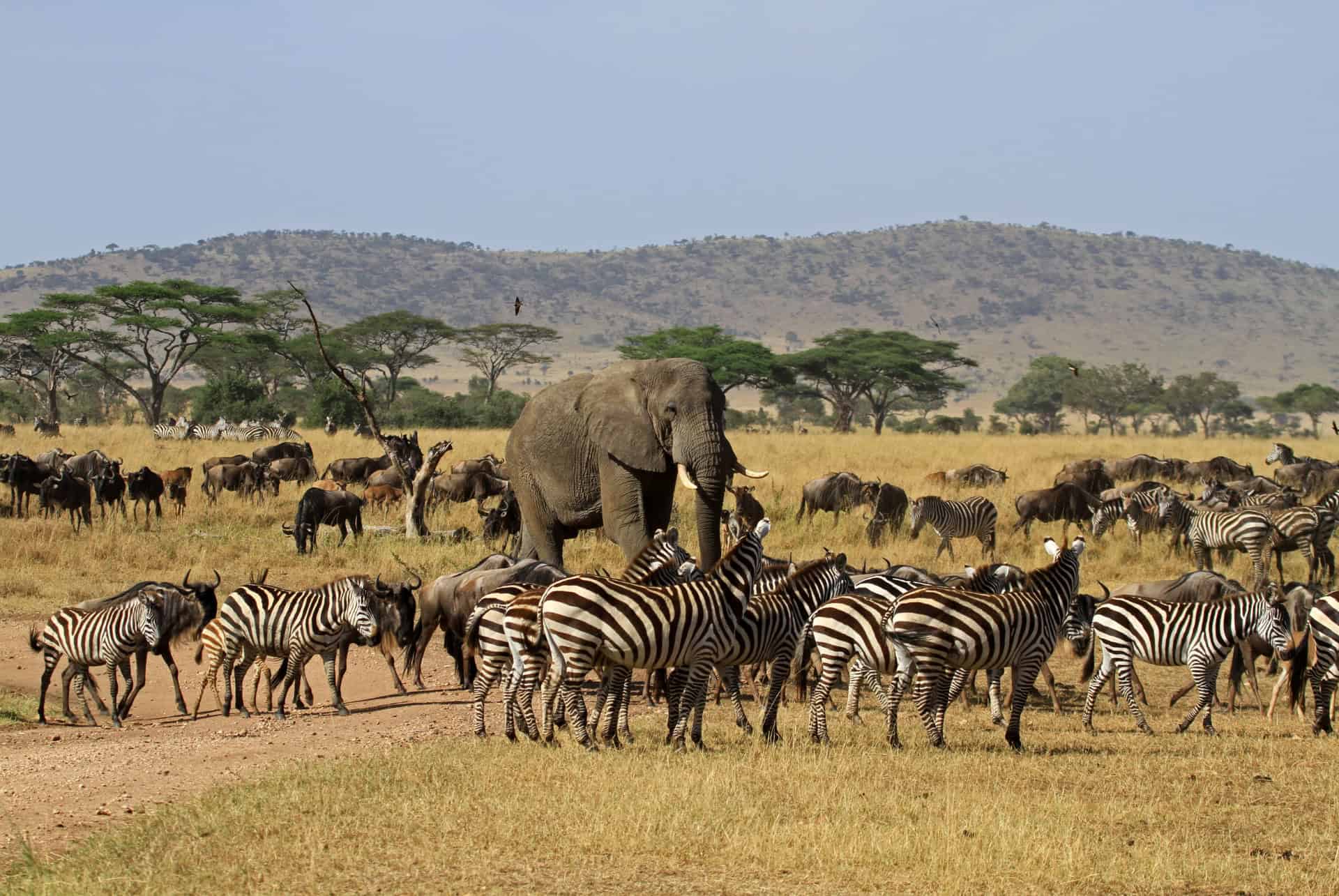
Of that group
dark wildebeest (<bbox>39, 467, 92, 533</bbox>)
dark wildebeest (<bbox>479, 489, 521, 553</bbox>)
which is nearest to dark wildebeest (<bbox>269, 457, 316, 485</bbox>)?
dark wildebeest (<bbox>39, 467, 92, 533</bbox>)

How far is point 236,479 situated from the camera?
27219 millimetres

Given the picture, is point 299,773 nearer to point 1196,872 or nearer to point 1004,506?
point 1196,872

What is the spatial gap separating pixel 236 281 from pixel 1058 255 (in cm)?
8660

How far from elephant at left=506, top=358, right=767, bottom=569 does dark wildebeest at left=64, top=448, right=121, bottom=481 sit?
12.0 metres

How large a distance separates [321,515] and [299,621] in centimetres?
996

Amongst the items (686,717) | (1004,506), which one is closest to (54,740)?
(686,717)

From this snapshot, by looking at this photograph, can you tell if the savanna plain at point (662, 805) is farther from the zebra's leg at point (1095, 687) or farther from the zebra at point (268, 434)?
the zebra at point (268, 434)

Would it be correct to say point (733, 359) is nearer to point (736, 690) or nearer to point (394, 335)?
point (394, 335)

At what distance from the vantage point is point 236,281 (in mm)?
154000

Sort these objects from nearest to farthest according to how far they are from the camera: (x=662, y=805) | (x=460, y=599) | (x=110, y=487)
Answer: (x=662, y=805)
(x=460, y=599)
(x=110, y=487)

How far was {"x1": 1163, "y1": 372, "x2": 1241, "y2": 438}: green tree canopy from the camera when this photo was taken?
73938mm

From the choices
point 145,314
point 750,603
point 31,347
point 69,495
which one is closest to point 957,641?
point 750,603

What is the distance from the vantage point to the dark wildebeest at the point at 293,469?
2928 centimetres

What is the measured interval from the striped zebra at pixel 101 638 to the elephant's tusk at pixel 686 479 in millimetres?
5013
